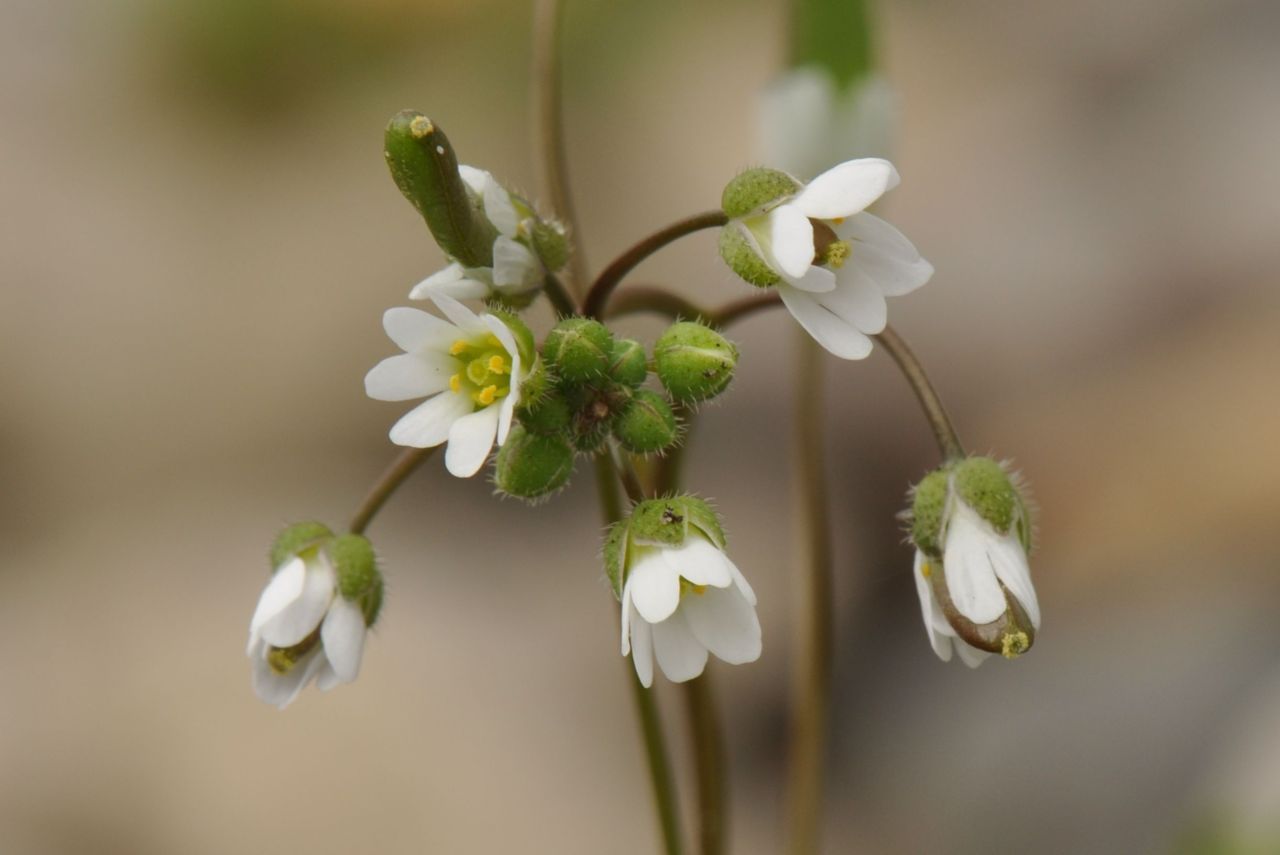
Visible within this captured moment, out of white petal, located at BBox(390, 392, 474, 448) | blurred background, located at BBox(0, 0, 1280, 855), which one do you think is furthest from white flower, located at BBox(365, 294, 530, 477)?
blurred background, located at BBox(0, 0, 1280, 855)

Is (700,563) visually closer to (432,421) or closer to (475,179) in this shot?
(432,421)

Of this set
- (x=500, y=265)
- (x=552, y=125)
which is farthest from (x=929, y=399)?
(x=552, y=125)

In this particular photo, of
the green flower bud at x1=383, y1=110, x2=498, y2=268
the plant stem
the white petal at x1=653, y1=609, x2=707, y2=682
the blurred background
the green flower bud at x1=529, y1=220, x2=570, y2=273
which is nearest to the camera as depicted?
the green flower bud at x1=383, y1=110, x2=498, y2=268

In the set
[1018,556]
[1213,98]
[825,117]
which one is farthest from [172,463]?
[1213,98]

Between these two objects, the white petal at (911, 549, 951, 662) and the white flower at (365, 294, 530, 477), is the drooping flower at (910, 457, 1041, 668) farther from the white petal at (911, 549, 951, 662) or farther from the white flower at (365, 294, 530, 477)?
the white flower at (365, 294, 530, 477)

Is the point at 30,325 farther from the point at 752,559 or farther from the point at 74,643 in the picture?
the point at 752,559

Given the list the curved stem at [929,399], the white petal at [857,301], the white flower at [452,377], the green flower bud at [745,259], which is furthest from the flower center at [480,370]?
the curved stem at [929,399]
